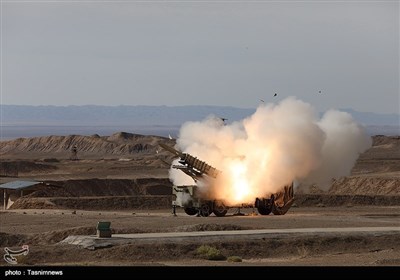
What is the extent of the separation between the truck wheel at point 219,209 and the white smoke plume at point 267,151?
1.53 feet

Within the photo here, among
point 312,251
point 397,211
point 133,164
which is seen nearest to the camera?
point 312,251

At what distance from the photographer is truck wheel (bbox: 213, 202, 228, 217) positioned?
58.8 metres

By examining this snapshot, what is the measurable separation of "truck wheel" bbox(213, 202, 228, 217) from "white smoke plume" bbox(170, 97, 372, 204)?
47cm

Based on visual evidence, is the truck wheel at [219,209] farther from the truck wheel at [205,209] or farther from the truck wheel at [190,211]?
the truck wheel at [190,211]

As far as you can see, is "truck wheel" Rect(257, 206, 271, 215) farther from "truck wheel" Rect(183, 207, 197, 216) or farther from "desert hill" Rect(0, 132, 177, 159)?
"desert hill" Rect(0, 132, 177, 159)

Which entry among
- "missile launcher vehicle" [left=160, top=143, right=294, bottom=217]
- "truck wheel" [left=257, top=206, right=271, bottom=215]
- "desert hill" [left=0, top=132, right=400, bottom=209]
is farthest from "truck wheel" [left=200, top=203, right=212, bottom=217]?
"desert hill" [left=0, top=132, right=400, bottom=209]

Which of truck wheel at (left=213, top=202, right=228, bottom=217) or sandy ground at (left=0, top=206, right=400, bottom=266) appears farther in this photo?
truck wheel at (left=213, top=202, right=228, bottom=217)

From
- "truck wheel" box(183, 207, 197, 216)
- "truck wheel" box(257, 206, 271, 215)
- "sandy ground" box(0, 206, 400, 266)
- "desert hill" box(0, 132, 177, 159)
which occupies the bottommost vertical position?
"sandy ground" box(0, 206, 400, 266)

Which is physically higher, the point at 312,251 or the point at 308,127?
the point at 308,127

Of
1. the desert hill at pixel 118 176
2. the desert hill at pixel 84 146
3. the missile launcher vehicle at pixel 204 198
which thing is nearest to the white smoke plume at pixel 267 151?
the missile launcher vehicle at pixel 204 198

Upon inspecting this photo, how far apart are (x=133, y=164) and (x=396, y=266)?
274ft

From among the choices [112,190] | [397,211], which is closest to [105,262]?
[397,211]
